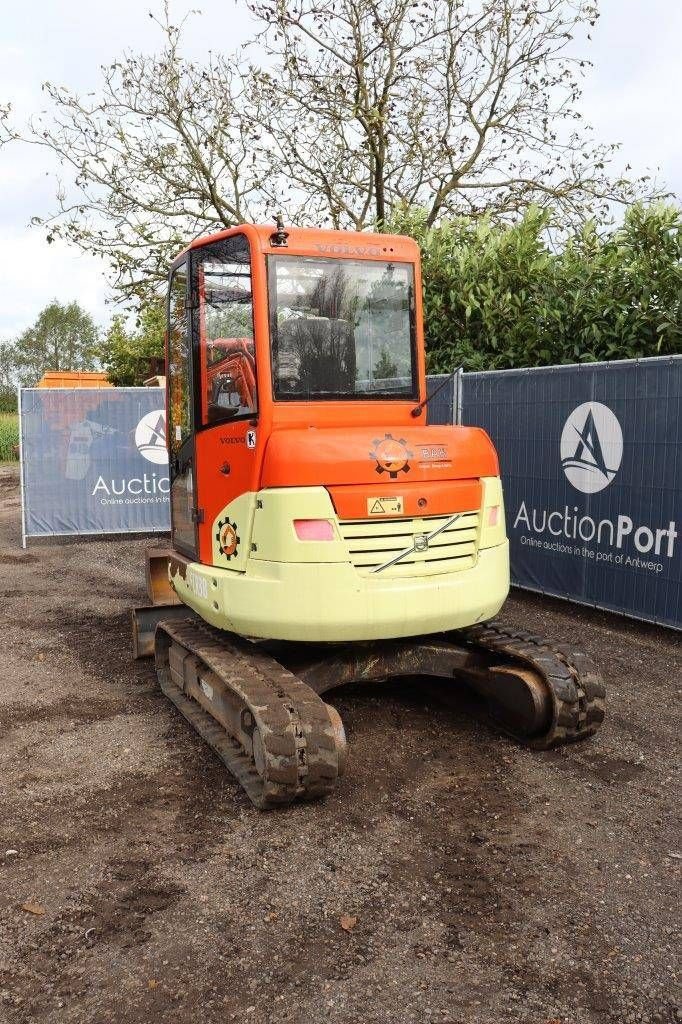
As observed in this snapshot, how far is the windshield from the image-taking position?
4.88 m

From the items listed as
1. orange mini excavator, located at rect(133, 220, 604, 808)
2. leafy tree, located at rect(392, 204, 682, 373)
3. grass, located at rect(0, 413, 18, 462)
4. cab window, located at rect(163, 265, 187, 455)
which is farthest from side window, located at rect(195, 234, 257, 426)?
grass, located at rect(0, 413, 18, 462)

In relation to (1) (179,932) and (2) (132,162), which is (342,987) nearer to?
(1) (179,932)

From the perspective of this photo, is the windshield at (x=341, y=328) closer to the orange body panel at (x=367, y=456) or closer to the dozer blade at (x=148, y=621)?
the orange body panel at (x=367, y=456)

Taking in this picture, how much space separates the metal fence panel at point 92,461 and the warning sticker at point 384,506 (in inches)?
355

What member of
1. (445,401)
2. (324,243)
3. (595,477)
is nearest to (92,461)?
(445,401)

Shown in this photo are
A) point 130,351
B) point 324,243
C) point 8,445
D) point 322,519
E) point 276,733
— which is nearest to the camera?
point 276,733

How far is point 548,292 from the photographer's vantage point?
32.7ft

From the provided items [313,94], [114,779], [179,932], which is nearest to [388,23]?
[313,94]

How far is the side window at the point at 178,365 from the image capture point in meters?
5.59

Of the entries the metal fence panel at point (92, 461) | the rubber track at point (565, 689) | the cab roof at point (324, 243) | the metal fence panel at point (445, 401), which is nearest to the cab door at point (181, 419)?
the cab roof at point (324, 243)

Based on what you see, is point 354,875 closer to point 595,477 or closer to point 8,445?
point 595,477

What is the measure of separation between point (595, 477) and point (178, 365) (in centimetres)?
437

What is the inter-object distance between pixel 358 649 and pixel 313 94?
553 inches

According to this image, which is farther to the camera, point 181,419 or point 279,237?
point 181,419
